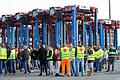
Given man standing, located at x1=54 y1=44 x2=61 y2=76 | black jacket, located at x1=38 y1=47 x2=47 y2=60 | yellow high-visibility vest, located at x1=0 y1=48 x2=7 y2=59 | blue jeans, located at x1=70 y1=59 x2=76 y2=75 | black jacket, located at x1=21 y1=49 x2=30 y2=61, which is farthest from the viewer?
black jacket, located at x1=21 y1=49 x2=30 y2=61

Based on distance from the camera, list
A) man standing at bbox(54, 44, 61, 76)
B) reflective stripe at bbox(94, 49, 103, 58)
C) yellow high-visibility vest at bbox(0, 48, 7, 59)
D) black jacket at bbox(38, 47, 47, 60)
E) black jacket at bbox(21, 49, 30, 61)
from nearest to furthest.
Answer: man standing at bbox(54, 44, 61, 76), black jacket at bbox(38, 47, 47, 60), yellow high-visibility vest at bbox(0, 48, 7, 59), black jacket at bbox(21, 49, 30, 61), reflective stripe at bbox(94, 49, 103, 58)

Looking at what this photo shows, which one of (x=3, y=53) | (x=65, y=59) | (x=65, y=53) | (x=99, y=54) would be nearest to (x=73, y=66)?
(x=65, y=59)

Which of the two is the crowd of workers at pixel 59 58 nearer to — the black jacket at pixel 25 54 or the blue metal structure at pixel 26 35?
the black jacket at pixel 25 54

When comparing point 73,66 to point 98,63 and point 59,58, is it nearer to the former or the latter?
point 59,58

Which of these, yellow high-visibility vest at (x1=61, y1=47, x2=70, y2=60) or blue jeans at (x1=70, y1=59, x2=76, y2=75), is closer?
yellow high-visibility vest at (x1=61, y1=47, x2=70, y2=60)

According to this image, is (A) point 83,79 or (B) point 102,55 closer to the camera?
(A) point 83,79

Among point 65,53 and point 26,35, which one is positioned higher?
point 65,53

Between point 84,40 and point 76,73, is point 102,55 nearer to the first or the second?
point 76,73

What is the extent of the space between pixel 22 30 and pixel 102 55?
454 inches

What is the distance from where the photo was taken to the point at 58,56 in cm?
2289

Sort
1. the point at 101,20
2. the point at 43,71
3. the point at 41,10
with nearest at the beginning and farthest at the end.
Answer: the point at 43,71, the point at 41,10, the point at 101,20

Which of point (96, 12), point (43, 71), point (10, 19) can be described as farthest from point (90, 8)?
point (10, 19)

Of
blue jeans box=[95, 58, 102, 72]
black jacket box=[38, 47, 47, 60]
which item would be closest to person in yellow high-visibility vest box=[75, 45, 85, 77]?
black jacket box=[38, 47, 47, 60]

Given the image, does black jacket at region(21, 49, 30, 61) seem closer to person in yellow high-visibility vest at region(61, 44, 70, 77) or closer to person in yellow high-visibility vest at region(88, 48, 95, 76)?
person in yellow high-visibility vest at region(61, 44, 70, 77)
